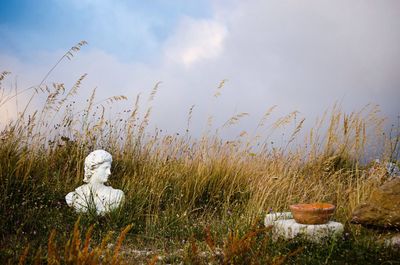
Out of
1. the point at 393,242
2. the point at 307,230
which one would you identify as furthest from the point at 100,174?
the point at 393,242

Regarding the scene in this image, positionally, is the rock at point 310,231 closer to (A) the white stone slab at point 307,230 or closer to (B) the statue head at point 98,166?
(A) the white stone slab at point 307,230

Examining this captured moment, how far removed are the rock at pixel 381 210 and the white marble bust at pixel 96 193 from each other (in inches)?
109

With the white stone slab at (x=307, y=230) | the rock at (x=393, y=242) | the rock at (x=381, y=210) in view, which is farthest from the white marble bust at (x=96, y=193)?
the rock at (x=393, y=242)

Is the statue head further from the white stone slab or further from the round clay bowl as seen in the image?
the round clay bowl

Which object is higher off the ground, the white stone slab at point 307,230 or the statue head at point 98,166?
the statue head at point 98,166

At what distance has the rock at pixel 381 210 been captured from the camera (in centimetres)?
499

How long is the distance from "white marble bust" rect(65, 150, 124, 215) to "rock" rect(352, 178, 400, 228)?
2.77m

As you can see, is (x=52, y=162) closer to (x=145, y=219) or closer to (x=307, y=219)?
(x=145, y=219)

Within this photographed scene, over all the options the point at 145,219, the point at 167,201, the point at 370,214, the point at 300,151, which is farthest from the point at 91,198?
the point at 300,151

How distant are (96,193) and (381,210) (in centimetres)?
328

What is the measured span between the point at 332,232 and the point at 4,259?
305 cm

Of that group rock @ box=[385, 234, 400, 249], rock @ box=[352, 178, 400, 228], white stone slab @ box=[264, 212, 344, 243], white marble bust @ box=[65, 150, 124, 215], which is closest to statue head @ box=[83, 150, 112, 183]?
white marble bust @ box=[65, 150, 124, 215]

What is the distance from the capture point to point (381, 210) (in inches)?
199

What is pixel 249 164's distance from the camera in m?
7.34
